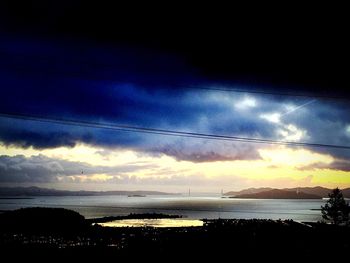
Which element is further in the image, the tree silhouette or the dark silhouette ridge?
the tree silhouette

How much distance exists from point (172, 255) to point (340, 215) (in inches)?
3283

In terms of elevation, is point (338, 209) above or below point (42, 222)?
above

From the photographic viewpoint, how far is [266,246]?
4216 cm

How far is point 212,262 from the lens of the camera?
35.8m

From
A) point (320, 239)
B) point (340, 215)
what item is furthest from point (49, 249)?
point (340, 215)

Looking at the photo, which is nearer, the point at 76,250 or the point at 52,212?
the point at 76,250

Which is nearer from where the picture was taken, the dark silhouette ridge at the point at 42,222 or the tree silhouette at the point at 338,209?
the dark silhouette ridge at the point at 42,222

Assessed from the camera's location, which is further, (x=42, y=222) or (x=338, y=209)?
(x=338, y=209)

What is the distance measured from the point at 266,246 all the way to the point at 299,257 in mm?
9083

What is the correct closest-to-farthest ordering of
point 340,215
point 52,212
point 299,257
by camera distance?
1. point 299,257
2. point 52,212
3. point 340,215

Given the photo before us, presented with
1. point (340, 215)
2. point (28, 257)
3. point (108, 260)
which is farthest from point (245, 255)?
point (340, 215)

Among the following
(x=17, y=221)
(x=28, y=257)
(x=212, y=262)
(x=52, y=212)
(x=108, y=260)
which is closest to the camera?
(x=212, y=262)

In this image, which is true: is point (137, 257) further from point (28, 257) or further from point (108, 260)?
point (28, 257)

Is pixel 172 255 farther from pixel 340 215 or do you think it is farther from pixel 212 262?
pixel 340 215
